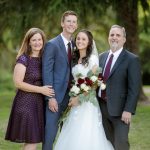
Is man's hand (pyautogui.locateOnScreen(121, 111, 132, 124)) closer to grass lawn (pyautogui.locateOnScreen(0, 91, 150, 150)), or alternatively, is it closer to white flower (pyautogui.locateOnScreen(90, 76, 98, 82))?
white flower (pyautogui.locateOnScreen(90, 76, 98, 82))

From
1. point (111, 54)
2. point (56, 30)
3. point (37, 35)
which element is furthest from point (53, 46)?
point (56, 30)

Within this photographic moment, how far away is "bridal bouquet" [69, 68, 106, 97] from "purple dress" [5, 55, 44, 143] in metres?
0.47

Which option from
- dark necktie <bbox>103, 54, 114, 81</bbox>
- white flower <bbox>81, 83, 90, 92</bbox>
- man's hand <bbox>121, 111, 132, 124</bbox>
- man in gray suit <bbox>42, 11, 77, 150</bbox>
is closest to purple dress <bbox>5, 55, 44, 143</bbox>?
man in gray suit <bbox>42, 11, 77, 150</bbox>

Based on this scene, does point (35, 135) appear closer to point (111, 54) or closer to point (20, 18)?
point (111, 54)

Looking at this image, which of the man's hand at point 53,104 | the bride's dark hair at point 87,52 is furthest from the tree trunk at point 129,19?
the man's hand at point 53,104

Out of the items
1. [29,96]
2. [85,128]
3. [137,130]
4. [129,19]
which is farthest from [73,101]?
[129,19]

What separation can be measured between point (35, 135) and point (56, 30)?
12183 millimetres

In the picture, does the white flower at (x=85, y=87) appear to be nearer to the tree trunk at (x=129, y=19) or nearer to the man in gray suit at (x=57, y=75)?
the man in gray suit at (x=57, y=75)

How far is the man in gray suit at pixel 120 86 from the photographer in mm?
6457

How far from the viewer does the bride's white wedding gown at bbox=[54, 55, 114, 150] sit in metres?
6.75

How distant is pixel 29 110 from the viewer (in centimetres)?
648

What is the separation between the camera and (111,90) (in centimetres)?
655

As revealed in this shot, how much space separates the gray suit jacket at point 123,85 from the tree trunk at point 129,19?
7166mm

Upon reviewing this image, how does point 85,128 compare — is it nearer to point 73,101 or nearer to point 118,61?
point 73,101
